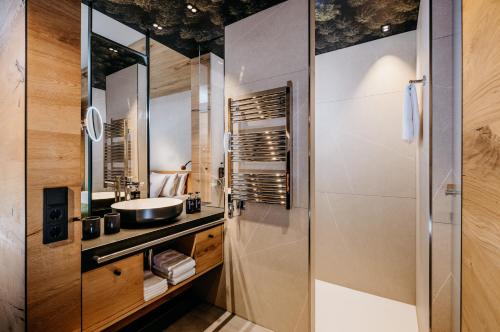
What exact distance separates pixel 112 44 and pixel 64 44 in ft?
3.25

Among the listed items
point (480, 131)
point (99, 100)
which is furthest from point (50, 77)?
point (480, 131)

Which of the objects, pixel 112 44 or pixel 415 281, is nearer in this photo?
pixel 112 44

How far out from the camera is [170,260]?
5.90 ft

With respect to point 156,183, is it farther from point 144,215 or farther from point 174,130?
point 144,215

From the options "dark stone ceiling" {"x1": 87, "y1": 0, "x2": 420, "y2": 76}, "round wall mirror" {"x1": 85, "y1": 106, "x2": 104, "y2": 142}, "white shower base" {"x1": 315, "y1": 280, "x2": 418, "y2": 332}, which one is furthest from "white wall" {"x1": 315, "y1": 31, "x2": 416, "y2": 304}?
"round wall mirror" {"x1": 85, "y1": 106, "x2": 104, "y2": 142}

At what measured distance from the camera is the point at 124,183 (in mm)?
2059

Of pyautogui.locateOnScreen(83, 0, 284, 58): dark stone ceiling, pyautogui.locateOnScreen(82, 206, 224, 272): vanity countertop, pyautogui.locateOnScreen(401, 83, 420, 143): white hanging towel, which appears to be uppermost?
pyautogui.locateOnScreen(83, 0, 284, 58): dark stone ceiling

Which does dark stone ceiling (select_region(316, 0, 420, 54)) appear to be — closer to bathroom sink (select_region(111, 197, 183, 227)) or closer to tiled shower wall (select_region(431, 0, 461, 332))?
tiled shower wall (select_region(431, 0, 461, 332))

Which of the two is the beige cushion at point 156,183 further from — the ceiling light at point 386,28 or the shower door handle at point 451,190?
the ceiling light at point 386,28

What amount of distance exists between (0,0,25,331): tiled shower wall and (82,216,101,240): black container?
1.02 feet

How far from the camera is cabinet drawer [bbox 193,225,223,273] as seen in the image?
1.92 metres

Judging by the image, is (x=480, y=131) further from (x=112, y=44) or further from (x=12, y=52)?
(x=112, y=44)

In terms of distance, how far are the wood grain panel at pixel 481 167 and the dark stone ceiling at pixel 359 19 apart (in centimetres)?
124

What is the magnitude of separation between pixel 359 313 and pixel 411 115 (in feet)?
6.00
